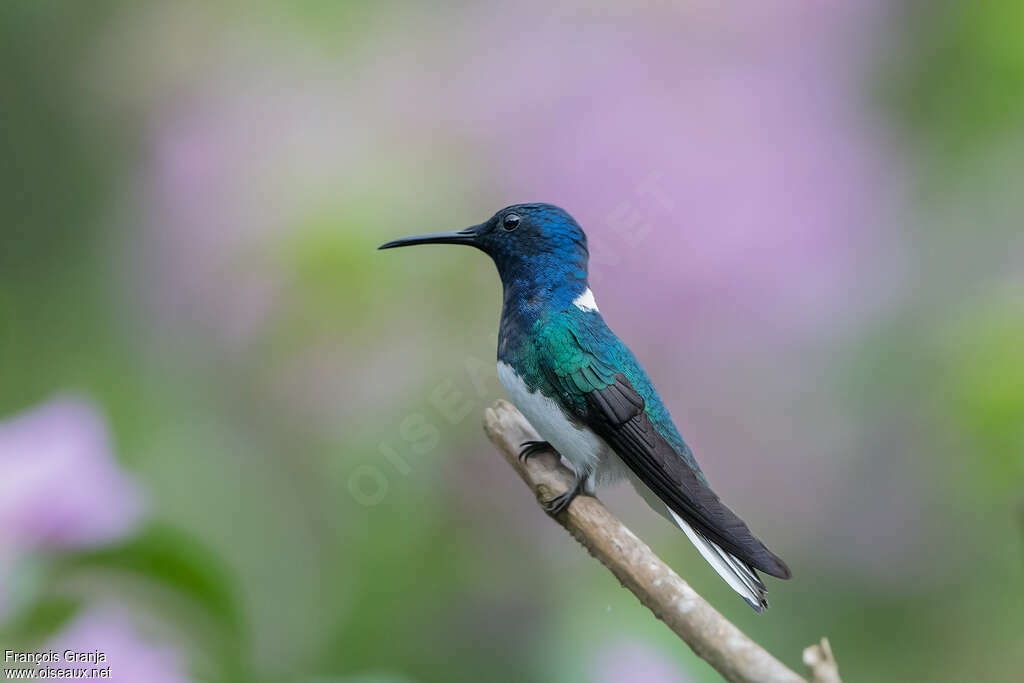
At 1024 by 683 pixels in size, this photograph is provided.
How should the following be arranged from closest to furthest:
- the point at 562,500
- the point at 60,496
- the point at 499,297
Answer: the point at 60,496, the point at 562,500, the point at 499,297

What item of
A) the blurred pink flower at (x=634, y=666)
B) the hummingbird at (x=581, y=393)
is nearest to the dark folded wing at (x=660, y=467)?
the hummingbird at (x=581, y=393)

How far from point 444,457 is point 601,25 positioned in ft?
1.37

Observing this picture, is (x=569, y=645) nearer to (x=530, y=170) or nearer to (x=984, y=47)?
(x=530, y=170)

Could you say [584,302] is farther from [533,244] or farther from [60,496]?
[60,496]

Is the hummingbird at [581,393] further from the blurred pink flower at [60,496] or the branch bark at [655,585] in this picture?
the blurred pink flower at [60,496]

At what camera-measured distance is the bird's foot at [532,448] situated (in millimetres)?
527

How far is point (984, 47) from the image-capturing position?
800mm

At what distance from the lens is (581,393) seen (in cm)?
47

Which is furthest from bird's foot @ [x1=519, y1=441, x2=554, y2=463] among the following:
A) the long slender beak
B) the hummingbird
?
the long slender beak

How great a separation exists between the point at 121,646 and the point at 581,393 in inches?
8.8

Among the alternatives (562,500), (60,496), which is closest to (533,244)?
(562,500)

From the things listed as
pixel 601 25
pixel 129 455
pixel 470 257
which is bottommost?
pixel 129 455

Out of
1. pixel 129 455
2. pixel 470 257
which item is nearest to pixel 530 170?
pixel 470 257

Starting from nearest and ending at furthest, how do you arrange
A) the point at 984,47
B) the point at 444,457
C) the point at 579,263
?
1. the point at 579,263
2. the point at 444,457
3. the point at 984,47
